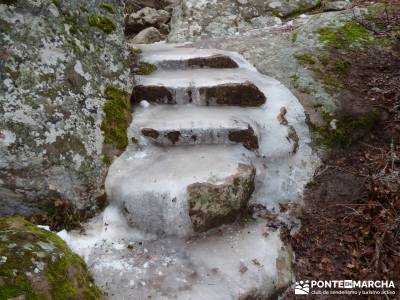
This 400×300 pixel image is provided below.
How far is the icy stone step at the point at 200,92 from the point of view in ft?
21.2

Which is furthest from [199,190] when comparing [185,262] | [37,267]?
[37,267]

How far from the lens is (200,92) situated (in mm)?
6445

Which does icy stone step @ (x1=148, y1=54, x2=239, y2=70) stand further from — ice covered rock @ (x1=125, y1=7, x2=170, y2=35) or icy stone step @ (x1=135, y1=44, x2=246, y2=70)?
ice covered rock @ (x1=125, y1=7, x2=170, y2=35)

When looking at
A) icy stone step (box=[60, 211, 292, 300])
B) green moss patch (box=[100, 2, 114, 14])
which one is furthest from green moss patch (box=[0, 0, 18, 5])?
icy stone step (box=[60, 211, 292, 300])

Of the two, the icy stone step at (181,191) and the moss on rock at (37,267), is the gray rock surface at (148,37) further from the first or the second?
the moss on rock at (37,267)

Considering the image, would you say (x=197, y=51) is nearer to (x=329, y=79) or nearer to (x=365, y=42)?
(x=329, y=79)

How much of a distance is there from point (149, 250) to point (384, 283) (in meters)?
2.98

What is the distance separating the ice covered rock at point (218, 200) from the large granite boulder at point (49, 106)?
1383mm

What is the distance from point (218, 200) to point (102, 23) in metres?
3.61

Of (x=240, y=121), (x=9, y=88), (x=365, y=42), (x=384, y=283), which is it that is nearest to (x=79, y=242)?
(x=9, y=88)

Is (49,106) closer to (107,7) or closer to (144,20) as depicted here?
(107,7)

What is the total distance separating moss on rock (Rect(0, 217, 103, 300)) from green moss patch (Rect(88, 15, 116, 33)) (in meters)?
3.43

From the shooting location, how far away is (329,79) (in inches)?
283

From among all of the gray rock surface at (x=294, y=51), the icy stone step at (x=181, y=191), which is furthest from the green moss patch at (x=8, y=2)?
the gray rock surface at (x=294, y=51)
